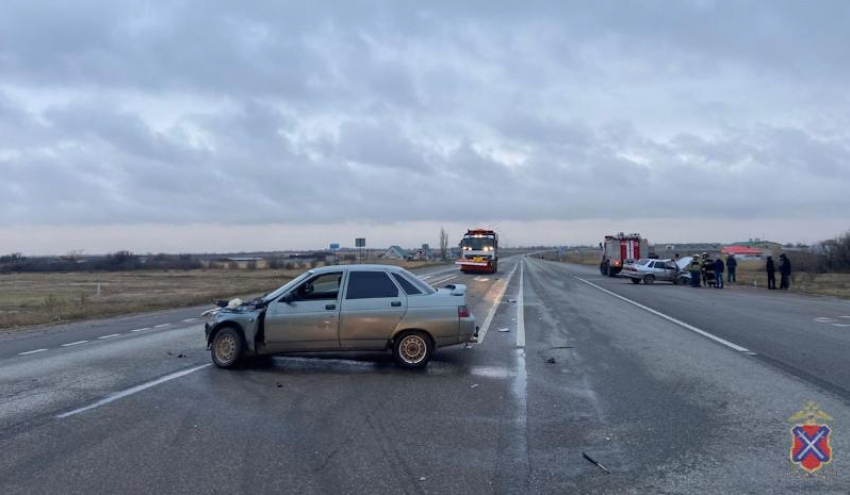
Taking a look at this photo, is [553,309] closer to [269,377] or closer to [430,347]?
[430,347]

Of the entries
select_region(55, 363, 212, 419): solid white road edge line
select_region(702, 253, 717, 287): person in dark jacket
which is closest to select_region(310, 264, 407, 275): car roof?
select_region(55, 363, 212, 419): solid white road edge line

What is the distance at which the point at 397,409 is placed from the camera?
8.09 m

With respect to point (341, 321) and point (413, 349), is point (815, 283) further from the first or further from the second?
point (341, 321)

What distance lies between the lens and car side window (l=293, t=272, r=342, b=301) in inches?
425

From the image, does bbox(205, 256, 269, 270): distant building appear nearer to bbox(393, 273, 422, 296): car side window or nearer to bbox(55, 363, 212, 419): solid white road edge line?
bbox(55, 363, 212, 419): solid white road edge line

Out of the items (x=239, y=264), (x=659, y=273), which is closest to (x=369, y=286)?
(x=659, y=273)

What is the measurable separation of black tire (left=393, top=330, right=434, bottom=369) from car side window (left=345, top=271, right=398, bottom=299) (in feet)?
2.28

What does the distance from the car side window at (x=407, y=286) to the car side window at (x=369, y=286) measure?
13 centimetres

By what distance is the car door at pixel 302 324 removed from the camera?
34.7 ft

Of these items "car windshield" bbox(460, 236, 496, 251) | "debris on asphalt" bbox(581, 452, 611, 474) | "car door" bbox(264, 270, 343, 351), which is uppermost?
"car windshield" bbox(460, 236, 496, 251)

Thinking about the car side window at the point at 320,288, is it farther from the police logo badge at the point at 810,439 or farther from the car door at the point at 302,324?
the police logo badge at the point at 810,439

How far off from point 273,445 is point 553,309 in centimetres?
1668

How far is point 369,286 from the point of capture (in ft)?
36.0

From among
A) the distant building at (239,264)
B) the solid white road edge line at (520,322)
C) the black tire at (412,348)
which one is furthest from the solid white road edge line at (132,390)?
the distant building at (239,264)
